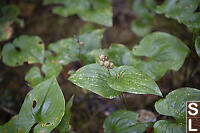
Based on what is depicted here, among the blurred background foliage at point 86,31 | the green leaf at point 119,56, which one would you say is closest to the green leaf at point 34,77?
the blurred background foliage at point 86,31

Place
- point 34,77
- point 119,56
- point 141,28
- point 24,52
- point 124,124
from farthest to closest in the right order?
point 141,28 → point 24,52 → point 34,77 → point 119,56 → point 124,124

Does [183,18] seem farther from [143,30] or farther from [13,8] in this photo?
[13,8]

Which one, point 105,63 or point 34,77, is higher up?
point 105,63

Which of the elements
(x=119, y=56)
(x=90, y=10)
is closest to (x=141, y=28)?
(x=90, y=10)

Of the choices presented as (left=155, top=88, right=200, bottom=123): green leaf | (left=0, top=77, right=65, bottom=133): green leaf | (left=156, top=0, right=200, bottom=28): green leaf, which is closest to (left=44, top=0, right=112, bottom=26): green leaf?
(left=156, top=0, right=200, bottom=28): green leaf

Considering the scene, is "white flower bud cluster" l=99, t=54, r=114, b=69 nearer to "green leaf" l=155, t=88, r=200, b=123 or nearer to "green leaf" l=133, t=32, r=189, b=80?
"green leaf" l=155, t=88, r=200, b=123

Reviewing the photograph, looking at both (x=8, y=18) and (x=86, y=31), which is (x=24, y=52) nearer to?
(x=8, y=18)
